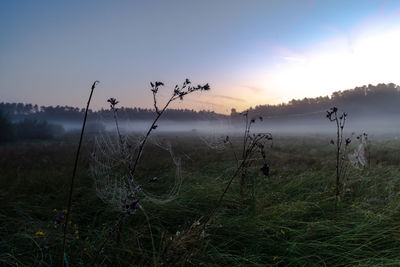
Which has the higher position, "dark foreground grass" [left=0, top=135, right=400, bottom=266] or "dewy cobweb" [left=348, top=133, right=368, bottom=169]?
"dewy cobweb" [left=348, top=133, right=368, bottom=169]

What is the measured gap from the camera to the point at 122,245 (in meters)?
2.21

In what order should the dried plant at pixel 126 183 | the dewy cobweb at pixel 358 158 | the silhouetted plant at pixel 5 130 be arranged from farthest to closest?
the silhouetted plant at pixel 5 130
the dewy cobweb at pixel 358 158
the dried plant at pixel 126 183

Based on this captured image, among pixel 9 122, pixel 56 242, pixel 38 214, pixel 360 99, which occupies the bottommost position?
pixel 38 214

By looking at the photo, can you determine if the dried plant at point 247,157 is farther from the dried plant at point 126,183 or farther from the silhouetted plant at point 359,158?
the silhouetted plant at point 359,158

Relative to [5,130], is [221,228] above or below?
below

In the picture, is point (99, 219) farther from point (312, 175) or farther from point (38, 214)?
point (312, 175)

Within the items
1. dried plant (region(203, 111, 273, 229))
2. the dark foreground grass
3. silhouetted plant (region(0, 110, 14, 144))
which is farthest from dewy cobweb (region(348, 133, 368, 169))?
silhouetted plant (region(0, 110, 14, 144))

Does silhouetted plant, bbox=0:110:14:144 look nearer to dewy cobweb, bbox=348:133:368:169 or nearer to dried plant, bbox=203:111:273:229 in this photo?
dried plant, bbox=203:111:273:229

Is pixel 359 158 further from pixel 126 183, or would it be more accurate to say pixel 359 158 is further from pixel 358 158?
pixel 126 183

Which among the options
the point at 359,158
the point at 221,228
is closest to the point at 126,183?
the point at 221,228

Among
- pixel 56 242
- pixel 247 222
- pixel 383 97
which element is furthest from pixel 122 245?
pixel 383 97

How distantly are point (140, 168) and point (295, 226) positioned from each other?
5.37 metres

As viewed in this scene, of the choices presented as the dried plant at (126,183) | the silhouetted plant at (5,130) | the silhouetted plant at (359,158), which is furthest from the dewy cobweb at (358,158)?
the silhouetted plant at (5,130)

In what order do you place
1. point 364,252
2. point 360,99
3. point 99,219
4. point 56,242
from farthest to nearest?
point 360,99 < point 99,219 < point 56,242 < point 364,252
